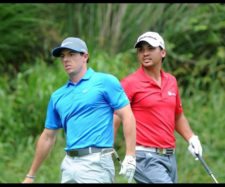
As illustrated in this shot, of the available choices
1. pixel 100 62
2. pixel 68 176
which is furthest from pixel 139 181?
pixel 100 62

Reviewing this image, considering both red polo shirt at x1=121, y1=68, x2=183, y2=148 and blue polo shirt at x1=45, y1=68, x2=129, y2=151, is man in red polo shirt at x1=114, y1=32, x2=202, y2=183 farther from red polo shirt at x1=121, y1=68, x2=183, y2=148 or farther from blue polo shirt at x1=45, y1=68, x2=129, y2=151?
blue polo shirt at x1=45, y1=68, x2=129, y2=151

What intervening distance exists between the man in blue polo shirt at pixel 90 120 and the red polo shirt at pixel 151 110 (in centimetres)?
60

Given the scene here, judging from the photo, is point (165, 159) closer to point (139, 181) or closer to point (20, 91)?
point (139, 181)

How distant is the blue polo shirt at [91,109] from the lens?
22.8ft

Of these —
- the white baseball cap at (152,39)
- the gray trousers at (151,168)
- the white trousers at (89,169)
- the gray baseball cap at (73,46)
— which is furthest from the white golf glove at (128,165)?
the white baseball cap at (152,39)

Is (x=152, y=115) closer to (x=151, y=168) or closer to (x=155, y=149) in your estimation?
(x=155, y=149)

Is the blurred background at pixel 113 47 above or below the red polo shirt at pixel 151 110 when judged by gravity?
above

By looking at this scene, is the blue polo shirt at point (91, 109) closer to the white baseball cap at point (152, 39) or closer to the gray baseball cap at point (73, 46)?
the gray baseball cap at point (73, 46)

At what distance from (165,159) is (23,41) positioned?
6.96 metres

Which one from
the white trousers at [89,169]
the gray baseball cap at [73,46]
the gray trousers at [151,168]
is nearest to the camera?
Answer: the white trousers at [89,169]

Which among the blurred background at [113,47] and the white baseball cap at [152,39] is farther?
the blurred background at [113,47]

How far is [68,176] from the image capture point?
698 centimetres

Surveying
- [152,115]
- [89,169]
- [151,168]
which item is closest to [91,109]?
[89,169]

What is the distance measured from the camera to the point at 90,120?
6.94 m
